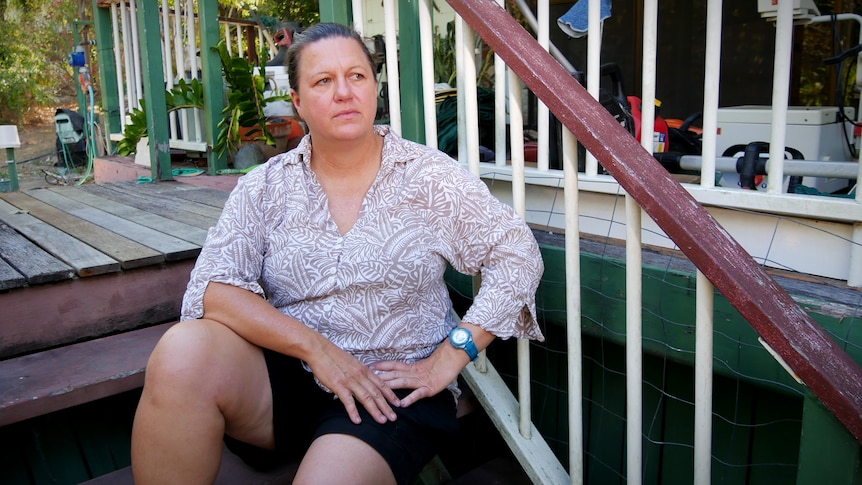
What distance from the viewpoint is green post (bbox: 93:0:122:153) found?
5438 mm

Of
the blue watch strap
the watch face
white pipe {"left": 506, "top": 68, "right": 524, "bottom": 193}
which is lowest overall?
the blue watch strap

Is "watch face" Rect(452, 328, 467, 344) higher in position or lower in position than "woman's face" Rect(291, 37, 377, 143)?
lower

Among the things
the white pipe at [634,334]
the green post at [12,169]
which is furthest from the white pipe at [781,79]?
the green post at [12,169]

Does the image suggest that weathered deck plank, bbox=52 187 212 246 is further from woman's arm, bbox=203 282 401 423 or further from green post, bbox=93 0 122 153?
green post, bbox=93 0 122 153

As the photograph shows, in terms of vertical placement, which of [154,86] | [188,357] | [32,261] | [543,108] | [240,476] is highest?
[154,86]

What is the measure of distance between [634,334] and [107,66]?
539 centimetres

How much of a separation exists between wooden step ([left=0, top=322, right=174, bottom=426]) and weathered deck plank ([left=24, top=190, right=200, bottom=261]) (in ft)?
0.94

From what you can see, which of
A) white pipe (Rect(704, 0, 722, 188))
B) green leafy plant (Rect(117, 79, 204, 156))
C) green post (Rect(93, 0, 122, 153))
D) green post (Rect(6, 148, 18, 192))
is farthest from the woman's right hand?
green post (Rect(6, 148, 18, 192))

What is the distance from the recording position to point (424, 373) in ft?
5.11

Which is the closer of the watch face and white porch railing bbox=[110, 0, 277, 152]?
the watch face

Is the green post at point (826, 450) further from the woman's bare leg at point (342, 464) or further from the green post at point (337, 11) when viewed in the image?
the green post at point (337, 11)

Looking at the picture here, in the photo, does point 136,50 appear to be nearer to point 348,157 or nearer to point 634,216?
point 348,157

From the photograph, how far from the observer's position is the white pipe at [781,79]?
5.04 feet

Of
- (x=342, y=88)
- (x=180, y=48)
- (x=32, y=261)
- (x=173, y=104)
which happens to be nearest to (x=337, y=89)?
(x=342, y=88)
